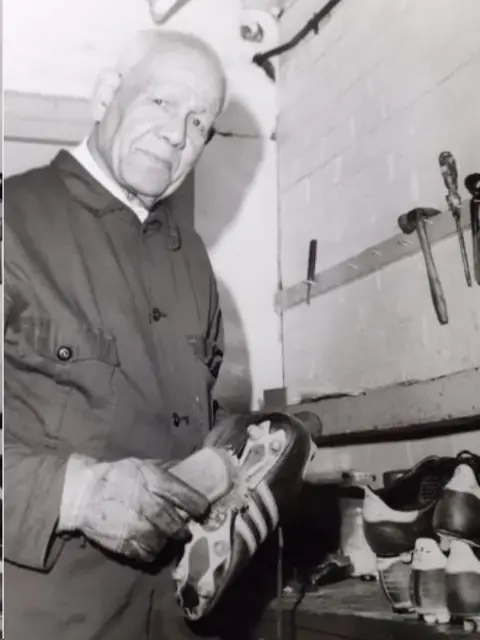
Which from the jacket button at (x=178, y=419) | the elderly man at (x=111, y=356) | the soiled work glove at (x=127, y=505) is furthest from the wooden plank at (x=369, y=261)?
the soiled work glove at (x=127, y=505)

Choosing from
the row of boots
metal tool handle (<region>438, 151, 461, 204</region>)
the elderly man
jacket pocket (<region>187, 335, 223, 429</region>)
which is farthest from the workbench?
metal tool handle (<region>438, 151, 461, 204</region>)

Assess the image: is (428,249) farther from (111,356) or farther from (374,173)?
(111,356)

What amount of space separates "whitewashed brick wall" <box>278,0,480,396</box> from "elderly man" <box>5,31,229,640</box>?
5.7 inches

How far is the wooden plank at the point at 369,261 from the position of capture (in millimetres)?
1105

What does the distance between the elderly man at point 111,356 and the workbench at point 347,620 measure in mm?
143

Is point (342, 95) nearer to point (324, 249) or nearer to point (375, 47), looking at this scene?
point (375, 47)

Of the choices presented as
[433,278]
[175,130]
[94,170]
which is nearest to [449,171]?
[433,278]

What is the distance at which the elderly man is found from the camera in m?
1.08

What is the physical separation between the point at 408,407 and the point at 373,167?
0.36 metres

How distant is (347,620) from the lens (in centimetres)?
107

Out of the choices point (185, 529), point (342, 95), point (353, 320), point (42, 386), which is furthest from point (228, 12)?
point (185, 529)

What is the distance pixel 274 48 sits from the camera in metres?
1.33

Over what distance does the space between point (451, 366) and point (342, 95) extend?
473 millimetres

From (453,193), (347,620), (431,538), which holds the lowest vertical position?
(347,620)
